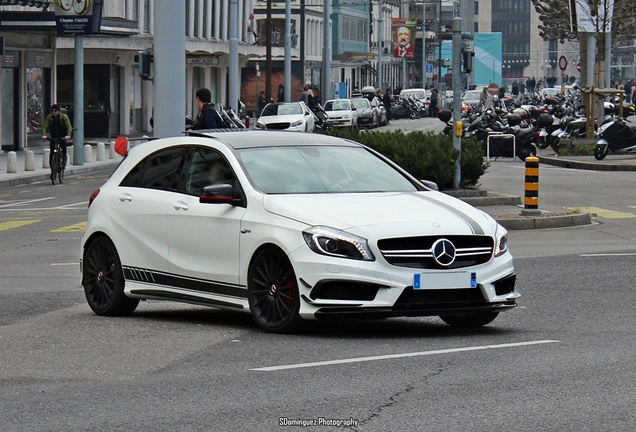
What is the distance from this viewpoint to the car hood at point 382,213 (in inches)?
402

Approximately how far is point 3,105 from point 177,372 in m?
41.3

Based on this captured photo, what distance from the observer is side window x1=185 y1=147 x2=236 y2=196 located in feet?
37.8

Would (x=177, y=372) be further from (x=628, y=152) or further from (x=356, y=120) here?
(x=356, y=120)

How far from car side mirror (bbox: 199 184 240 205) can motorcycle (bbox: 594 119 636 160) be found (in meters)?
29.0

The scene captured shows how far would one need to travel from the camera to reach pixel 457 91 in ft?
85.9

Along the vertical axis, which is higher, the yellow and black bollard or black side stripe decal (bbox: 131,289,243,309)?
the yellow and black bollard

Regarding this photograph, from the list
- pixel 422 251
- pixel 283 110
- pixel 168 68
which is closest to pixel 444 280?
pixel 422 251

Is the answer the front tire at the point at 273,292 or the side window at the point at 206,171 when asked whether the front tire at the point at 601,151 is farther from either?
the front tire at the point at 273,292

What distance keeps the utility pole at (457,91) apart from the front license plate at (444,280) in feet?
48.2

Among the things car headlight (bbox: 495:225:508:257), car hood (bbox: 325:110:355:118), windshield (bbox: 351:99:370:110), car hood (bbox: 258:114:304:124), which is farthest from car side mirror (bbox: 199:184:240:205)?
windshield (bbox: 351:99:370:110)

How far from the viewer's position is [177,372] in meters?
8.95

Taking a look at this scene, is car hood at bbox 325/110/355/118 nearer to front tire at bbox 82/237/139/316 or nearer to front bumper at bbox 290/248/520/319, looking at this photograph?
front tire at bbox 82/237/139/316

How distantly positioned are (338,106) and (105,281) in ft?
200

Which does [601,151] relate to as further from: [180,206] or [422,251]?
[422,251]
